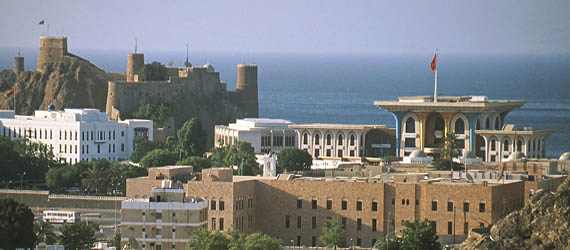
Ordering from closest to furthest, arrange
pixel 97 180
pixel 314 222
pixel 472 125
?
pixel 314 222
pixel 97 180
pixel 472 125

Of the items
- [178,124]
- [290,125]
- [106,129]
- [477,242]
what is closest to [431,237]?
[477,242]

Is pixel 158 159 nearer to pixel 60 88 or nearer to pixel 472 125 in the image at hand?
pixel 472 125

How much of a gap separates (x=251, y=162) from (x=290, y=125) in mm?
12260

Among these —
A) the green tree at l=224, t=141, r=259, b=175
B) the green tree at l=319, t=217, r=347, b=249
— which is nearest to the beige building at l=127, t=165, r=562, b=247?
the green tree at l=319, t=217, r=347, b=249

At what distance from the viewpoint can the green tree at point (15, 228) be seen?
98688mm

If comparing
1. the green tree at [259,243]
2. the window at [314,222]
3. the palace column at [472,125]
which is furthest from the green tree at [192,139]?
the green tree at [259,243]

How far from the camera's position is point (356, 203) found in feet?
358

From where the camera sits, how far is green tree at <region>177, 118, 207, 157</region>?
160875 mm

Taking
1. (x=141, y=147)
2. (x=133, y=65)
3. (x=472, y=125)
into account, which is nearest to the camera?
(x=472, y=125)

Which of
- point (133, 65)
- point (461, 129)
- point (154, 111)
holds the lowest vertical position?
point (461, 129)

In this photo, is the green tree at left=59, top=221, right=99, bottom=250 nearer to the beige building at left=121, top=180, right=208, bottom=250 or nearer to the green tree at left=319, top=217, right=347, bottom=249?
the beige building at left=121, top=180, right=208, bottom=250

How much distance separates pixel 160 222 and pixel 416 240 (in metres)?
13.3

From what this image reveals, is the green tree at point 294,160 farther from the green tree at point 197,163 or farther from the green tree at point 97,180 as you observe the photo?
the green tree at point 97,180

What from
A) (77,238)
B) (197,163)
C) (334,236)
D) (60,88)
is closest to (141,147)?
(197,163)
